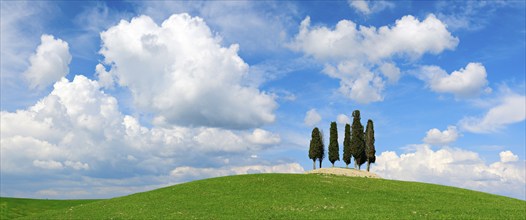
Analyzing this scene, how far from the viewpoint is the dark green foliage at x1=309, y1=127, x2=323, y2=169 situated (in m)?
99.7

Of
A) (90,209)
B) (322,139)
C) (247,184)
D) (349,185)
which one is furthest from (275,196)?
(322,139)

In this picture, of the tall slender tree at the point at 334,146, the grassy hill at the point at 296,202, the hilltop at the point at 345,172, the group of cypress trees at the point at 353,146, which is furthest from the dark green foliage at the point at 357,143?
the grassy hill at the point at 296,202

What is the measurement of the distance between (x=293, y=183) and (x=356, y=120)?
39481mm

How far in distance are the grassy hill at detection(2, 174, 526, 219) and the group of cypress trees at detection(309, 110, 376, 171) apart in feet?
90.8

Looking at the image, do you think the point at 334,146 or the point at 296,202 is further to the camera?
the point at 334,146

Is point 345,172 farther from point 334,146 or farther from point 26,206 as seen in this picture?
point 26,206

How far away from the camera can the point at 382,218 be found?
41.2 meters

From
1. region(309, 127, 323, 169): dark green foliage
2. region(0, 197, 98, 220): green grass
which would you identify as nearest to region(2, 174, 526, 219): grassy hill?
region(0, 197, 98, 220): green grass

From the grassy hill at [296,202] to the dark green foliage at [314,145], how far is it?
2965 cm

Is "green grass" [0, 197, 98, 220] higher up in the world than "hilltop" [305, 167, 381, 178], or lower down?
lower down

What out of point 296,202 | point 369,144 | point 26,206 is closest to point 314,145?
point 369,144

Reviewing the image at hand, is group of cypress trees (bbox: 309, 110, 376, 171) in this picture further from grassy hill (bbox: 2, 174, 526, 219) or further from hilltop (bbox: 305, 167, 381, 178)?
grassy hill (bbox: 2, 174, 526, 219)

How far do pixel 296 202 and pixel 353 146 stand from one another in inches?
1939

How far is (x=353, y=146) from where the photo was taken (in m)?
97.2
